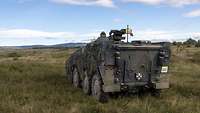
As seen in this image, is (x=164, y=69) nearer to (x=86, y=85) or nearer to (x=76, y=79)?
(x=86, y=85)

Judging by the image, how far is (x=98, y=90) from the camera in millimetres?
10789

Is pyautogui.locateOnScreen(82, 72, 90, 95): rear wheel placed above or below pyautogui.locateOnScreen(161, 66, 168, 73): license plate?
below


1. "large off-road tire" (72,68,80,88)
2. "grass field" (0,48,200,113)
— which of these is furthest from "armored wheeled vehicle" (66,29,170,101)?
"large off-road tire" (72,68,80,88)

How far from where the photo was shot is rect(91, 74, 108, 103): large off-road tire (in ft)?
34.6

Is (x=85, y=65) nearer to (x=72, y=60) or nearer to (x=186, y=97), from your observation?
(x=72, y=60)

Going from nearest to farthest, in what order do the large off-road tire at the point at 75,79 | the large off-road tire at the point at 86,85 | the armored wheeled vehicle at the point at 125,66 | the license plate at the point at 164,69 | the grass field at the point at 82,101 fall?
1. the grass field at the point at 82,101
2. the armored wheeled vehicle at the point at 125,66
3. the license plate at the point at 164,69
4. the large off-road tire at the point at 86,85
5. the large off-road tire at the point at 75,79

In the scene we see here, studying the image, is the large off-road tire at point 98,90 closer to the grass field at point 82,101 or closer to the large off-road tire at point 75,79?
the grass field at point 82,101

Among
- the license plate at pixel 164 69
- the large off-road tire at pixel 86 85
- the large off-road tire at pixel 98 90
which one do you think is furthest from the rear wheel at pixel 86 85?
the license plate at pixel 164 69

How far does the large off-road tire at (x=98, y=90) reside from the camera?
10.5 meters

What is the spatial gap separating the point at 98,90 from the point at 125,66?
105cm

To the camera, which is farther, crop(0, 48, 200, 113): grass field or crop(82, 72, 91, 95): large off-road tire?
crop(82, 72, 91, 95): large off-road tire

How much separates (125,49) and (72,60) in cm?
449

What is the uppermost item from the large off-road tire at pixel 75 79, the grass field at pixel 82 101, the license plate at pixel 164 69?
the license plate at pixel 164 69

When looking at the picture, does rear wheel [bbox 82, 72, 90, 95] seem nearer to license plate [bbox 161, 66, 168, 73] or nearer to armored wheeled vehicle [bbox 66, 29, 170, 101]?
Answer: armored wheeled vehicle [bbox 66, 29, 170, 101]
